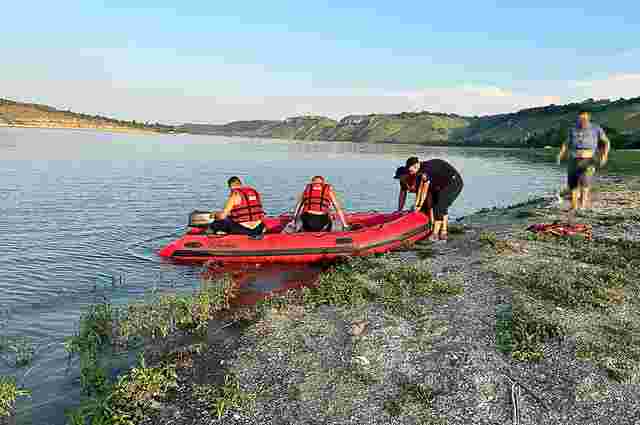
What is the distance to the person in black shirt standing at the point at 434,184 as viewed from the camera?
1142cm

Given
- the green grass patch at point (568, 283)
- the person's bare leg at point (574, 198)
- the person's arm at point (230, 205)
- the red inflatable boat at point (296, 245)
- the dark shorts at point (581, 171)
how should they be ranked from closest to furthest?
the green grass patch at point (568, 283), the red inflatable boat at point (296, 245), the person's arm at point (230, 205), the dark shorts at point (581, 171), the person's bare leg at point (574, 198)

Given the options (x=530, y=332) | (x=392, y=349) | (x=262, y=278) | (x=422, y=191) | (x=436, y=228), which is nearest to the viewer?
(x=392, y=349)

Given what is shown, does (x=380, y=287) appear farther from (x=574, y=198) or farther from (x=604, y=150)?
(x=574, y=198)

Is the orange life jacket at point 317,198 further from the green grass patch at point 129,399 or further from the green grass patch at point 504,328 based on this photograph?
the green grass patch at point 129,399

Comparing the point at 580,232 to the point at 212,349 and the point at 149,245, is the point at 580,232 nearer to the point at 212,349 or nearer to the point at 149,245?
the point at 212,349

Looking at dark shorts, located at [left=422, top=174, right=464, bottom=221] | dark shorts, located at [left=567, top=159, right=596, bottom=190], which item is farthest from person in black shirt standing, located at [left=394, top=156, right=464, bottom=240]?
dark shorts, located at [left=567, top=159, right=596, bottom=190]

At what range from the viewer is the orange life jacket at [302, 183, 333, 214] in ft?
37.8

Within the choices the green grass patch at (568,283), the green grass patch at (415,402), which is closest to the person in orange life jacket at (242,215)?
the green grass patch at (568,283)

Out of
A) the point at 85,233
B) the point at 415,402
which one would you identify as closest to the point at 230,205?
the point at 85,233

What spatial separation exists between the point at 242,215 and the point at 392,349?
6.55 m

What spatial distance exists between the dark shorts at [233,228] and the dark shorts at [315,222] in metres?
1.08

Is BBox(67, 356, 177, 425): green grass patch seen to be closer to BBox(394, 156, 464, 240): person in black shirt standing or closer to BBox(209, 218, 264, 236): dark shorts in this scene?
BBox(209, 218, 264, 236): dark shorts

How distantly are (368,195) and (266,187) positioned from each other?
6188mm

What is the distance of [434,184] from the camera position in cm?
1159
